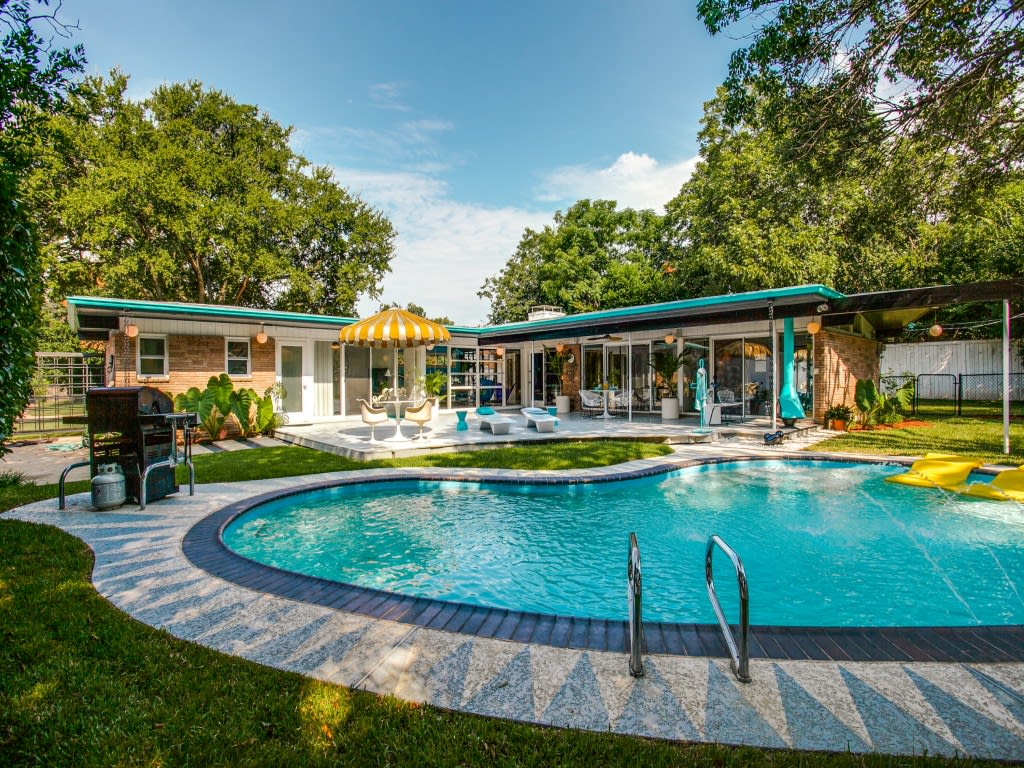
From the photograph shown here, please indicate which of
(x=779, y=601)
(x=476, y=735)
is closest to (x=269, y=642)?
(x=476, y=735)

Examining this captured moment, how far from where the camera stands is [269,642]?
312 cm

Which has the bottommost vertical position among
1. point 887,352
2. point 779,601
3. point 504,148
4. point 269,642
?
point 779,601

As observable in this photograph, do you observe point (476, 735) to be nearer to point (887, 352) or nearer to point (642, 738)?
point (642, 738)

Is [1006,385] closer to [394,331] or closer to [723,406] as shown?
[723,406]

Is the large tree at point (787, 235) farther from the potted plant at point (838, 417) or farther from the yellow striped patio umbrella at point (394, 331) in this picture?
the yellow striped patio umbrella at point (394, 331)

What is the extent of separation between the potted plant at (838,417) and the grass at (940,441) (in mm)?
428

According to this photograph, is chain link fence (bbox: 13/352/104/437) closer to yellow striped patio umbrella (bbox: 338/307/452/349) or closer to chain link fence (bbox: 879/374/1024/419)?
yellow striped patio umbrella (bbox: 338/307/452/349)

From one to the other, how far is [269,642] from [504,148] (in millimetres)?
20901

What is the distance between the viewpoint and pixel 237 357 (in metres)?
15.0

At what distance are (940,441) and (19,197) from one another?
1477cm

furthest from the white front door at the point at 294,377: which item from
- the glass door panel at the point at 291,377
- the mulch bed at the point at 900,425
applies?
the mulch bed at the point at 900,425

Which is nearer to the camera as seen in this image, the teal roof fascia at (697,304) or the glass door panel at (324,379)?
the teal roof fascia at (697,304)

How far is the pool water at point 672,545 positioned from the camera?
449 centimetres

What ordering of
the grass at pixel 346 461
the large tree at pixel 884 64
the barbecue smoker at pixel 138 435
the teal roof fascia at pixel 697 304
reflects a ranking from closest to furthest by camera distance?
the barbecue smoker at pixel 138 435
the large tree at pixel 884 64
the grass at pixel 346 461
the teal roof fascia at pixel 697 304
